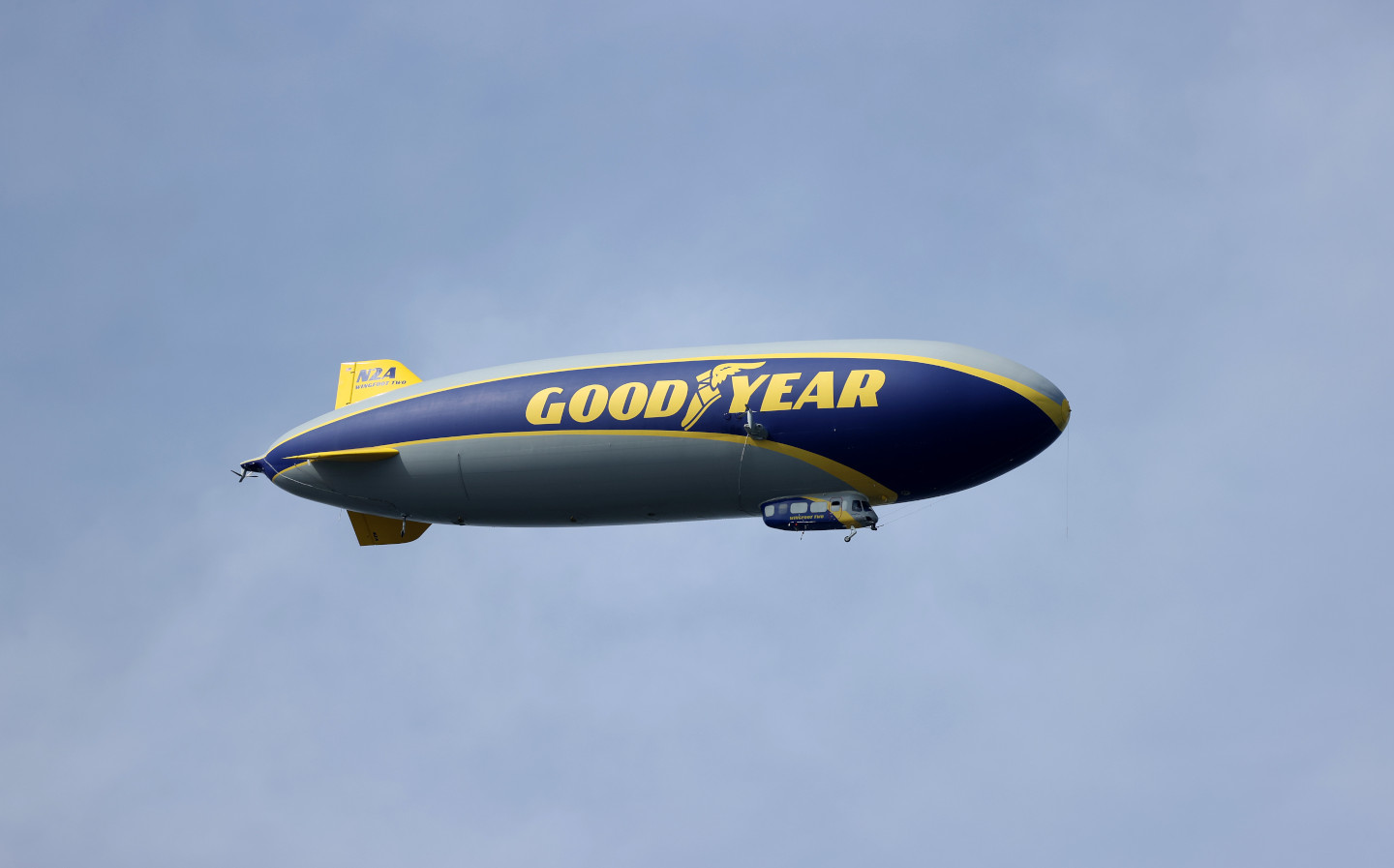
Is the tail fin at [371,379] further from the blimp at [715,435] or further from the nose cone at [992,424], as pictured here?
the nose cone at [992,424]

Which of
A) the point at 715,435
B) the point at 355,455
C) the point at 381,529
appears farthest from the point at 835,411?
the point at 381,529

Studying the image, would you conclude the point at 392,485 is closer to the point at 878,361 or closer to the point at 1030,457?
the point at 878,361

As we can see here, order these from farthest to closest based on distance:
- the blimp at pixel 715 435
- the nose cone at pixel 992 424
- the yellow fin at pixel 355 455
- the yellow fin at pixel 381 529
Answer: the yellow fin at pixel 381 529 < the yellow fin at pixel 355 455 < the blimp at pixel 715 435 < the nose cone at pixel 992 424

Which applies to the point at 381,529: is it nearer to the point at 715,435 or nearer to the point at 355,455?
the point at 355,455

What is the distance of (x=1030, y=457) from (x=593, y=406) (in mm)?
12810

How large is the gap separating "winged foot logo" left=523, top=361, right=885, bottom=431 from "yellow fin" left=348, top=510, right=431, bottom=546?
792 cm

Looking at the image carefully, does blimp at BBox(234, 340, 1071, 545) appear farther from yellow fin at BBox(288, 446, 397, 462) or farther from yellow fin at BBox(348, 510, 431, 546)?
yellow fin at BBox(348, 510, 431, 546)

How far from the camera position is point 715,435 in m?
44.9

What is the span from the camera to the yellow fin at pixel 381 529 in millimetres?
52250

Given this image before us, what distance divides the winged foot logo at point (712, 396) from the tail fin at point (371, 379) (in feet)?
26.3

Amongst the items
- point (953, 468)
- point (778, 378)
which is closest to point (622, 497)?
point (778, 378)

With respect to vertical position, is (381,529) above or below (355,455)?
below

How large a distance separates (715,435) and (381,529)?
13789 millimetres

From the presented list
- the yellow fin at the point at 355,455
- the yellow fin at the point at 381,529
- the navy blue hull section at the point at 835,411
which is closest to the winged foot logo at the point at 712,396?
the navy blue hull section at the point at 835,411
